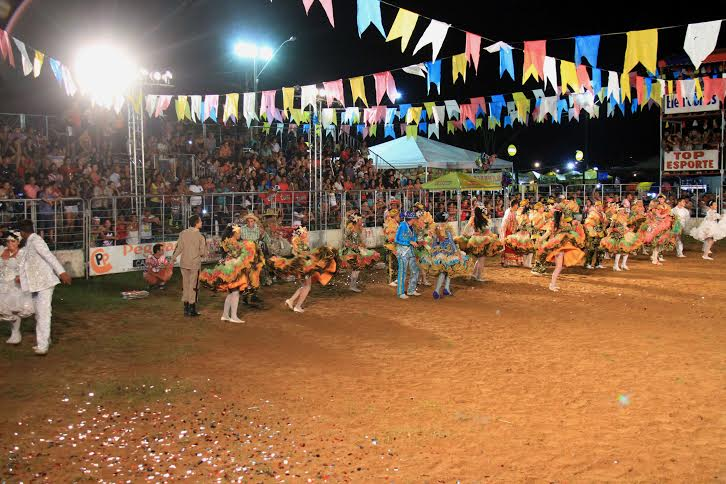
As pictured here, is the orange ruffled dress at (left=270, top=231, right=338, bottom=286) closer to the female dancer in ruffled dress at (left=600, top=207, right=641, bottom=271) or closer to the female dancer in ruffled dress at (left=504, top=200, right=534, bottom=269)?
the female dancer in ruffled dress at (left=504, top=200, right=534, bottom=269)

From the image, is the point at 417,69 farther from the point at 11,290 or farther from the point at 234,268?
the point at 11,290

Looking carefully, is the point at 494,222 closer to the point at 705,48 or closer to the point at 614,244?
the point at 614,244

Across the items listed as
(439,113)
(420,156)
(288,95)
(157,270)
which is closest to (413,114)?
(439,113)

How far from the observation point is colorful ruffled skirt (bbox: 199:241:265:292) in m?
10.4

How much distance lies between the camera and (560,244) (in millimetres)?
14008

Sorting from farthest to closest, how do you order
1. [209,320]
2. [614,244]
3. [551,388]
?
[614,244]
[209,320]
[551,388]

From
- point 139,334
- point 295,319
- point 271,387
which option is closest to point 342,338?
point 295,319

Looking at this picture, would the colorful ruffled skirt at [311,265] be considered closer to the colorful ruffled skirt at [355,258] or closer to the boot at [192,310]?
the boot at [192,310]

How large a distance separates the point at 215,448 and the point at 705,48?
29.9 feet

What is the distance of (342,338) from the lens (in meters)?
9.77

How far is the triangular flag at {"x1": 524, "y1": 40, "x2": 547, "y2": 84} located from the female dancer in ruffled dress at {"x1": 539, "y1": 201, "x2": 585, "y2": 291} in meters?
3.02

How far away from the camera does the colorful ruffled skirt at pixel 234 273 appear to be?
10.4m

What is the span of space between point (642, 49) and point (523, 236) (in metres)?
5.80

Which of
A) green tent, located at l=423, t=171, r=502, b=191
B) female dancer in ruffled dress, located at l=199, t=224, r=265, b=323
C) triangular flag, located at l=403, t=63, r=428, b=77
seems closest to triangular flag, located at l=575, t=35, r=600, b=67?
triangular flag, located at l=403, t=63, r=428, b=77
